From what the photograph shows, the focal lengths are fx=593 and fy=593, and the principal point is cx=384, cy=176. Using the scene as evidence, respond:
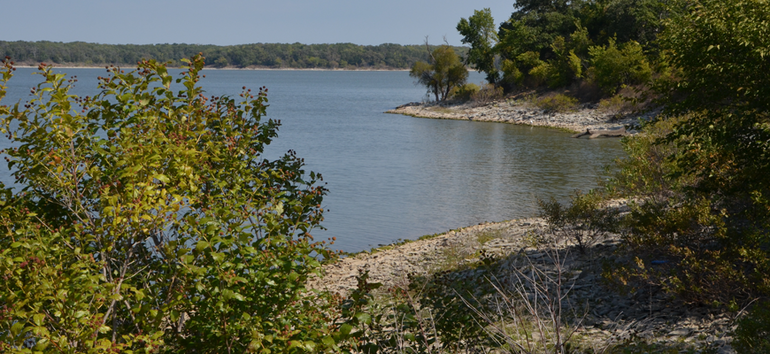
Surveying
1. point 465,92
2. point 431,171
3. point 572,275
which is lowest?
point 431,171

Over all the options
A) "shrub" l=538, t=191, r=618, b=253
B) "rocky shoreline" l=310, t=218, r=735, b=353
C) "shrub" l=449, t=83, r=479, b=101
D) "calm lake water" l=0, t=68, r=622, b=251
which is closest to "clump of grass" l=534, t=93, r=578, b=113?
"calm lake water" l=0, t=68, r=622, b=251

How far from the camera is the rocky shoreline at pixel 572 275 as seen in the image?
852cm

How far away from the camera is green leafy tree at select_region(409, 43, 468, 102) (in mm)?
74625

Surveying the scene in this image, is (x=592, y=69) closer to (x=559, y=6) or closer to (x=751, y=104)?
(x=559, y=6)

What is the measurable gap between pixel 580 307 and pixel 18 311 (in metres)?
8.70

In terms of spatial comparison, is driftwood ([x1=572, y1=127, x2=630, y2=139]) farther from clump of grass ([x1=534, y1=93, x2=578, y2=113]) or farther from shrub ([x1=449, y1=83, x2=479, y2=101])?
shrub ([x1=449, y1=83, x2=479, y2=101])

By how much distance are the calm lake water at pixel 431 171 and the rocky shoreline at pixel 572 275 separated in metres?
2.48

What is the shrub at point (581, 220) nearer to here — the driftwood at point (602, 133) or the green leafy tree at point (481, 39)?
the driftwood at point (602, 133)

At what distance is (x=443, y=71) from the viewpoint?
246 ft

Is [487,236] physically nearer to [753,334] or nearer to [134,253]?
[753,334]

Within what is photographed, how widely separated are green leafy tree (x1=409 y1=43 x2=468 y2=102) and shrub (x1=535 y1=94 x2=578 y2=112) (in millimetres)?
17574

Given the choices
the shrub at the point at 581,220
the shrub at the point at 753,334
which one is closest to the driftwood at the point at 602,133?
the shrub at the point at 581,220

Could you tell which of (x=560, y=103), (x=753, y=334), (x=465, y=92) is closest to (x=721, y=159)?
(x=753, y=334)

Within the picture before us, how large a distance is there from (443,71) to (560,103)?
21.6 metres
